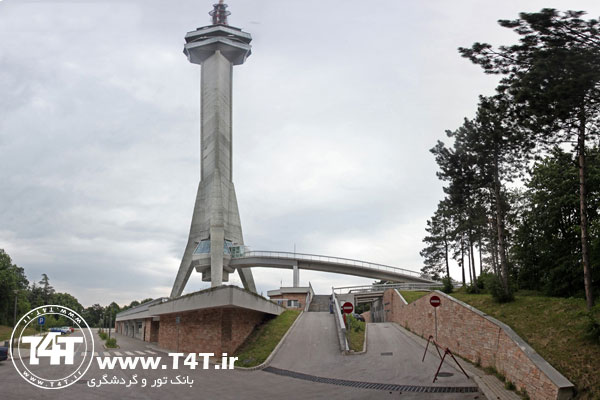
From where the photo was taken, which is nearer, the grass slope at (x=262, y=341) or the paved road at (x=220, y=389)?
the paved road at (x=220, y=389)

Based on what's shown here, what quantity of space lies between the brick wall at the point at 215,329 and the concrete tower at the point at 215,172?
115 feet

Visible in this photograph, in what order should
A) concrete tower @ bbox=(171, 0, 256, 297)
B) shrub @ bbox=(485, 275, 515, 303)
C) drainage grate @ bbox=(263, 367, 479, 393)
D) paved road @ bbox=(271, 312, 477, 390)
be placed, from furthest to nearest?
concrete tower @ bbox=(171, 0, 256, 297) → shrub @ bbox=(485, 275, 515, 303) → paved road @ bbox=(271, 312, 477, 390) → drainage grate @ bbox=(263, 367, 479, 393)

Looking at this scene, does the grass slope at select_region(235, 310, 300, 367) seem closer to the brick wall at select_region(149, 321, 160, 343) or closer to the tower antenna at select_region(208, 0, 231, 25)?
the brick wall at select_region(149, 321, 160, 343)

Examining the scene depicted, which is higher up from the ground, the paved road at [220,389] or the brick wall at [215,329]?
the brick wall at [215,329]

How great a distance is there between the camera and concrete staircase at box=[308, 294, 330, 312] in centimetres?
3766

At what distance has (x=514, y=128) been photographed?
13.4 meters

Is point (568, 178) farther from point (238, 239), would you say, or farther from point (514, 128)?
point (238, 239)

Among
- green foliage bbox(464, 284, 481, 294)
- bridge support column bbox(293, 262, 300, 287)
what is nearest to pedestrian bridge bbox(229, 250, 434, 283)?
bridge support column bbox(293, 262, 300, 287)

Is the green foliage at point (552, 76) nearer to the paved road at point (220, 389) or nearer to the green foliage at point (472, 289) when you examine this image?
the paved road at point (220, 389)

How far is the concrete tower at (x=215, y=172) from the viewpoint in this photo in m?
61.4

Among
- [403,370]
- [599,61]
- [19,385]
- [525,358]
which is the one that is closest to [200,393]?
[19,385]

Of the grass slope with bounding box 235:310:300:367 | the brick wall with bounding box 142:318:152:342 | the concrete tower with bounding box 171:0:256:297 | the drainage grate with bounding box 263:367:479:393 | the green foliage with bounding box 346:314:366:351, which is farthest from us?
the concrete tower with bounding box 171:0:256:297

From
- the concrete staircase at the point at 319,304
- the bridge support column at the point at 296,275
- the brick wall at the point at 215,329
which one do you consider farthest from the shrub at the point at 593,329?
the bridge support column at the point at 296,275

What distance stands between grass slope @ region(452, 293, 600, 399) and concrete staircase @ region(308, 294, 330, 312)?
2098 centimetres
